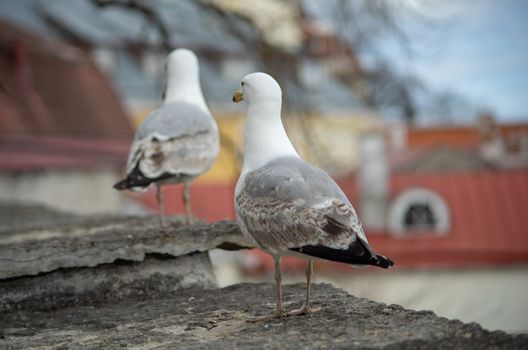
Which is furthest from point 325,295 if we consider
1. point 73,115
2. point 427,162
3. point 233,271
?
point 427,162

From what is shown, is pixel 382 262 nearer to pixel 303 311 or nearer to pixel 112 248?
pixel 303 311

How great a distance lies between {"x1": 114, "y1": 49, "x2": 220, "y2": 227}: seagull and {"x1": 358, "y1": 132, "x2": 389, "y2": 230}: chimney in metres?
15.8

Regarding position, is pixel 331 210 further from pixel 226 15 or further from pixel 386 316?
pixel 226 15

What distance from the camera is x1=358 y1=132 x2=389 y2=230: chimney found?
2077cm

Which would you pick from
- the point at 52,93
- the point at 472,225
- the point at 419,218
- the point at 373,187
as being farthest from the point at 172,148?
the point at 373,187

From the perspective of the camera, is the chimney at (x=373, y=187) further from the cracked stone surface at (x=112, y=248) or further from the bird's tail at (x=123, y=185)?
the cracked stone surface at (x=112, y=248)

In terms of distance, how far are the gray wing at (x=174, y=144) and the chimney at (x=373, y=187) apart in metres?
15.8

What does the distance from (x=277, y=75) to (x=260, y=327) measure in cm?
640

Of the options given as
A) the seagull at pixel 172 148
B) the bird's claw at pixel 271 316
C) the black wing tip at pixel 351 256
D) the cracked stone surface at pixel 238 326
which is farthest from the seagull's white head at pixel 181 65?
the black wing tip at pixel 351 256

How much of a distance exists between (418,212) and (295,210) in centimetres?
1778

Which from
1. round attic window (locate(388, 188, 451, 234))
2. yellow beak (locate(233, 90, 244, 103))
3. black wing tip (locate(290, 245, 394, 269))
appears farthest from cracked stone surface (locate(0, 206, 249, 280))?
round attic window (locate(388, 188, 451, 234))

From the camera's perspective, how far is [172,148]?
4879mm

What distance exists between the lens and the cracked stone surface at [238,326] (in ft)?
9.73

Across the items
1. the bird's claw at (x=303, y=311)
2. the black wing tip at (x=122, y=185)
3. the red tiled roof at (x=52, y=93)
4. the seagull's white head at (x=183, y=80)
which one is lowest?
the bird's claw at (x=303, y=311)
